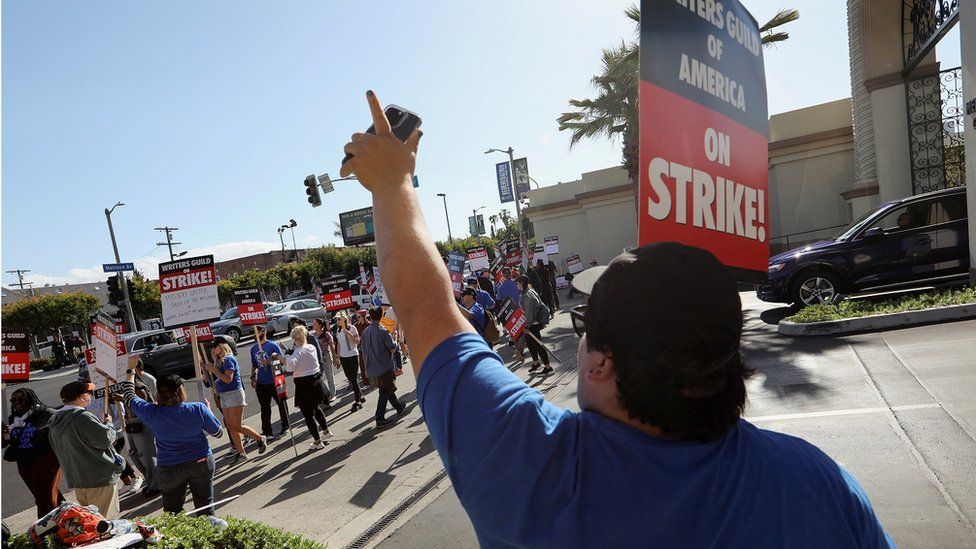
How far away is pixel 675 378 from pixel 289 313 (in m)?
27.9

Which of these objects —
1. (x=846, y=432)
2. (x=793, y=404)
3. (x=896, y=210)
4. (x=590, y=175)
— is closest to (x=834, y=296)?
(x=896, y=210)

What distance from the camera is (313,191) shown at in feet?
68.4

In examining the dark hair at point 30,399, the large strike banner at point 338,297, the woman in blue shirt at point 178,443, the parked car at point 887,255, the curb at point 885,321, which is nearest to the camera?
the woman in blue shirt at point 178,443

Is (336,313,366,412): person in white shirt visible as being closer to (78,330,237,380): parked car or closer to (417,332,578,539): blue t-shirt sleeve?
(78,330,237,380): parked car

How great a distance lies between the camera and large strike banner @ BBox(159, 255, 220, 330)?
796cm

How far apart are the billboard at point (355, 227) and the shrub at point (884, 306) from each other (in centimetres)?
5393

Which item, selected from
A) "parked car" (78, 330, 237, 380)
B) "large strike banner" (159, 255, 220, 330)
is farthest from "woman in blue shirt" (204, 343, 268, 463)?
"parked car" (78, 330, 237, 380)

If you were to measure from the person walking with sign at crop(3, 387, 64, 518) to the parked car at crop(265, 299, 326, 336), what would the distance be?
20127 mm

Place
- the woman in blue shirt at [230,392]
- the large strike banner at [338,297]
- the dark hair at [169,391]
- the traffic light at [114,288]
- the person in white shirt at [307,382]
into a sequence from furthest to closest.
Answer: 1. the traffic light at [114,288]
2. the large strike banner at [338,297]
3. the person in white shirt at [307,382]
4. the woman in blue shirt at [230,392]
5. the dark hair at [169,391]

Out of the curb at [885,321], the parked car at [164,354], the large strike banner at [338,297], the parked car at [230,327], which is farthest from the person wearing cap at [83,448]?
the parked car at [230,327]

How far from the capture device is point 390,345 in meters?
8.55

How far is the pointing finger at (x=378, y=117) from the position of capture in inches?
45.3

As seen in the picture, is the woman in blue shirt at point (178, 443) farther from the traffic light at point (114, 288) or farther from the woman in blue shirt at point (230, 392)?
the traffic light at point (114, 288)

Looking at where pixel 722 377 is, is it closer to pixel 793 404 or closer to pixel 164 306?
pixel 793 404
